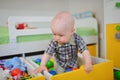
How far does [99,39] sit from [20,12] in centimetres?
116

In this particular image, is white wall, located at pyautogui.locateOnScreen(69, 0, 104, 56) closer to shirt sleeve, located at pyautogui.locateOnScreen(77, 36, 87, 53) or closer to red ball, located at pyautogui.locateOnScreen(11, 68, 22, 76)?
shirt sleeve, located at pyautogui.locateOnScreen(77, 36, 87, 53)

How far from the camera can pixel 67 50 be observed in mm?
902

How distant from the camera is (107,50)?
1291 millimetres

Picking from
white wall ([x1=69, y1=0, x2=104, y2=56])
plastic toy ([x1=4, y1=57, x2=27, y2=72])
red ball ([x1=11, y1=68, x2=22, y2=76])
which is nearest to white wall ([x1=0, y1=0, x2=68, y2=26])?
white wall ([x1=69, y1=0, x2=104, y2=56])

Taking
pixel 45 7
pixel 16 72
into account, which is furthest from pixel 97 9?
pixel 16 72

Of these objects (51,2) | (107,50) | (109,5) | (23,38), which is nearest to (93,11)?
(109,5)

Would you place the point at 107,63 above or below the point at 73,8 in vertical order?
below

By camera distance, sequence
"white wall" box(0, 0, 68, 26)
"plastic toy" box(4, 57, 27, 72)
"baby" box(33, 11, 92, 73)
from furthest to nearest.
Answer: "white wall" box(0, 0, 68, 26), "plastic toy" box(4, 57, 27, 72), "baby" box(33, 11, 92, 73)

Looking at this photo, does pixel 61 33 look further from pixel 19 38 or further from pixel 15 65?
pixel 19 38

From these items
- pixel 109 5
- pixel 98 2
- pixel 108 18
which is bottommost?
pixel 108 18

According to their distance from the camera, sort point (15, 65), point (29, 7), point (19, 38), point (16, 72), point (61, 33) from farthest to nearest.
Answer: point (29, 7) → point (19, 38) → point (15, 65) → point (16, 72) → point (61, 33)

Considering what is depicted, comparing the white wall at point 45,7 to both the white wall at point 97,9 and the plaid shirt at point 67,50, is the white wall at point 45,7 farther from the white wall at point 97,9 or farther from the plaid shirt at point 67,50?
the plaid shirt at point 67,50

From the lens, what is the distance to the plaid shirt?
0.89 metres

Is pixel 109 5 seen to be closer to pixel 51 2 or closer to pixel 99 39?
pixel 99 39
